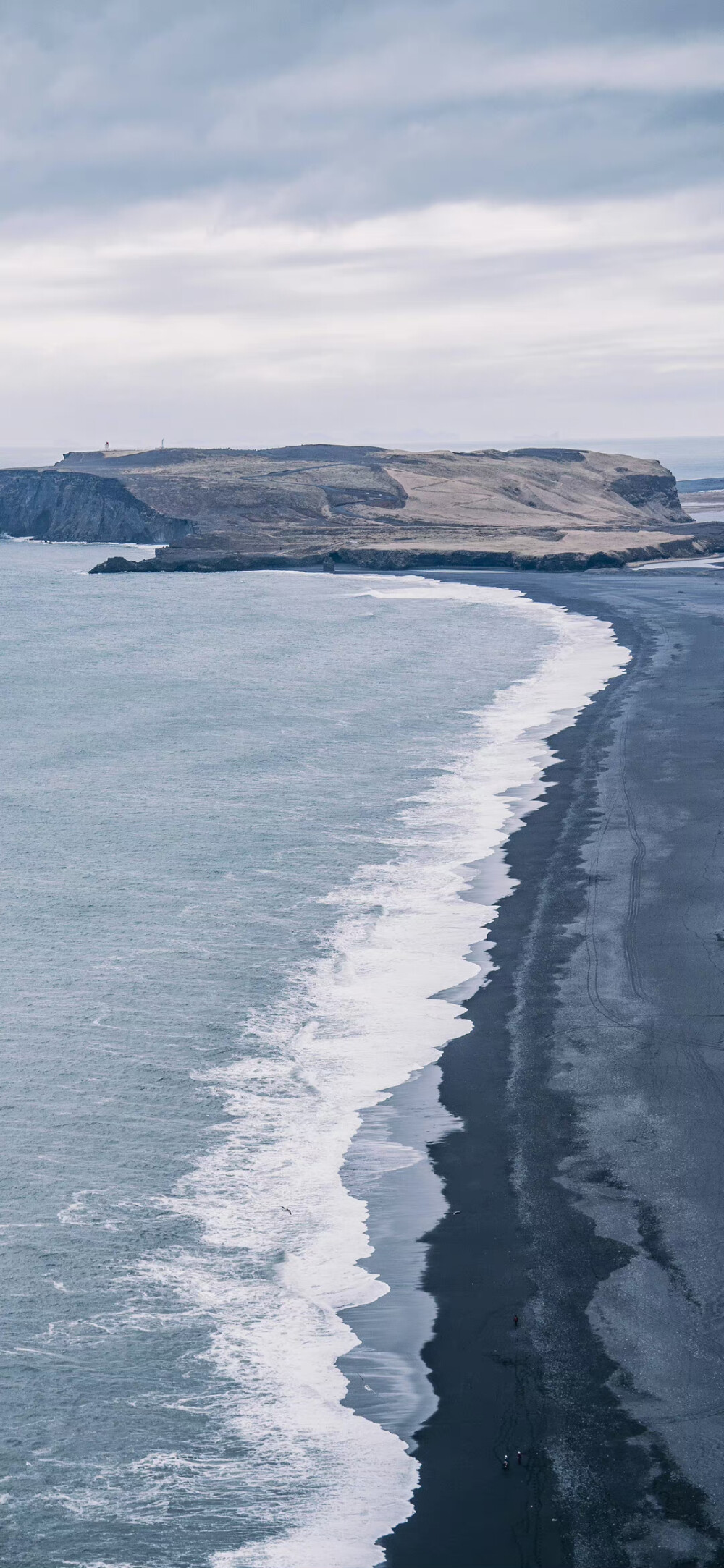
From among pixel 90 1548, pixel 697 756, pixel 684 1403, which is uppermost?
pixel 697 756

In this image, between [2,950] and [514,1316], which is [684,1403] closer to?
[514,1316]

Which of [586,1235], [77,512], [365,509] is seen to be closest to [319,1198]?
[586,1235]

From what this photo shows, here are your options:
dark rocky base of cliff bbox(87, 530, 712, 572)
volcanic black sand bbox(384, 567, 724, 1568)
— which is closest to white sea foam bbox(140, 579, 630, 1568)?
volcanic black sand bbox(384, 567, 724, 1568)

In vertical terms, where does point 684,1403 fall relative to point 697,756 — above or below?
below

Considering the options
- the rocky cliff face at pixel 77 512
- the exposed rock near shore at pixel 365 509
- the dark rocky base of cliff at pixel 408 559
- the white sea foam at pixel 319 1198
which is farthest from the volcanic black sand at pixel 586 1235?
the rocky cliff face at pixel 77 512

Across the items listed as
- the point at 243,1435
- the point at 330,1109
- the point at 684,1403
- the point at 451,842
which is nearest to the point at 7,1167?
the point at 330,1109

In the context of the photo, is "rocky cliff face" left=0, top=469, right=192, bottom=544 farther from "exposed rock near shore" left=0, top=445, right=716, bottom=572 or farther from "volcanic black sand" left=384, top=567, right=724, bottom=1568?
"volcanic black sand" left=384, top=567, right=724, bottom=1568
